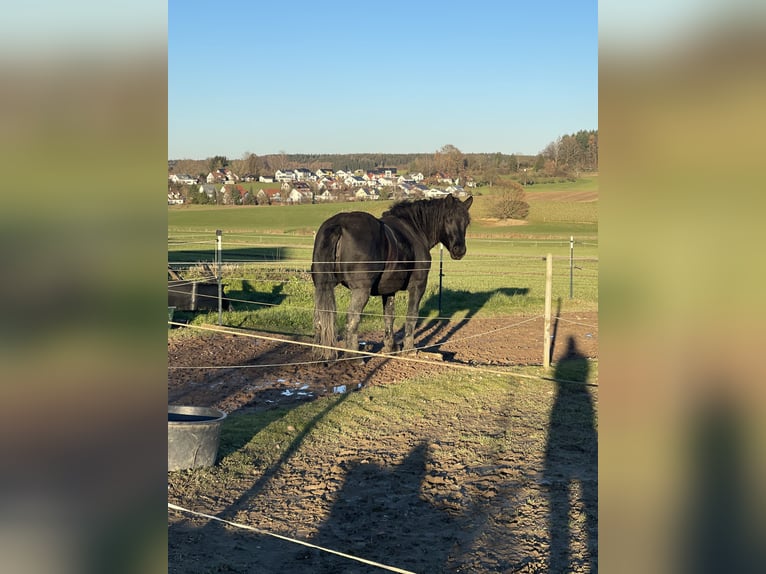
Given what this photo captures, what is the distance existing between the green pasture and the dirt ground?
6.66 feet

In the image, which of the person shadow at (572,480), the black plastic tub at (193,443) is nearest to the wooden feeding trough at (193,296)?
the person shadow at (572,480)

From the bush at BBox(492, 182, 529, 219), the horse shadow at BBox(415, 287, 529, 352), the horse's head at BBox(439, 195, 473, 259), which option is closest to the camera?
the horse's head at BBox(439, 195, 473, 259)

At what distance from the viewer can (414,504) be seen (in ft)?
14.0

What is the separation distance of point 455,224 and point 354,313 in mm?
2031

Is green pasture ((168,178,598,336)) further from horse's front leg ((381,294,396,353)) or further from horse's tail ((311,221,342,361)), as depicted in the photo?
horse's tail ((311,221,342,361))

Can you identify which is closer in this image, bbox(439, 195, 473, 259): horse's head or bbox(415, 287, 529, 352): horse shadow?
bbox(439, 195, 473, 259): horse's head

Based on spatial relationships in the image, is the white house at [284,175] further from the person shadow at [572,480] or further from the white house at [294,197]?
the person shadow at [572,480]

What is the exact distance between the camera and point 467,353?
8938 mm

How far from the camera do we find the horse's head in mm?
9297

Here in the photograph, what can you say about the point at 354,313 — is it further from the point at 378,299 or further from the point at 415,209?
the point at 378,299

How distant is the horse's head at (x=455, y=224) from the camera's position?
366 inches

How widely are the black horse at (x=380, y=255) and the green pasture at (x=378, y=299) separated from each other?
105 cm

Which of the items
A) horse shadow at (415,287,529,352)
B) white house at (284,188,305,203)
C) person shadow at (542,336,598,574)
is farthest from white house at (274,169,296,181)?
person shadow at (542,336,598,574)
